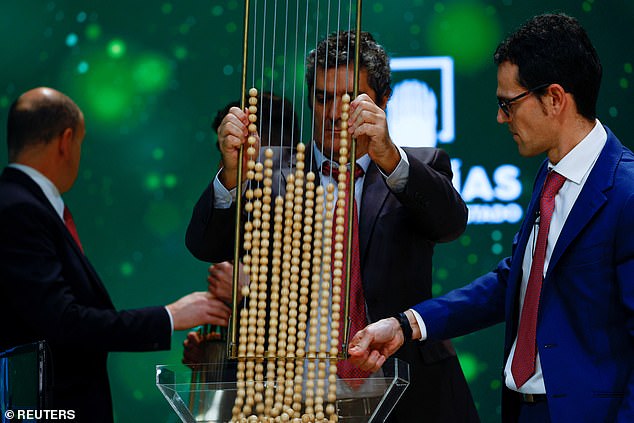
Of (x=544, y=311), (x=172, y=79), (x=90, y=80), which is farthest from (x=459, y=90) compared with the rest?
(x=544, y=311)

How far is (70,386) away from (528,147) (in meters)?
1.77

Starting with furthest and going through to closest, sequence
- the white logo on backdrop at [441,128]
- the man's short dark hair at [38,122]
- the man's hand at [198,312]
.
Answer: the white logo on backdrop at [441,128]
the man's short dark hair at [38,122]
the man's hand at [198,312]

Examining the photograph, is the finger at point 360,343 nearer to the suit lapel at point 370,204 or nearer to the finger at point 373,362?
the finger at point 373,362

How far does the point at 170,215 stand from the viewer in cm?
452

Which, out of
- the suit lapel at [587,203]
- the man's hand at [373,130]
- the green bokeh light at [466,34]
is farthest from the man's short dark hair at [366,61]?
the green bokeh light at [466,34]

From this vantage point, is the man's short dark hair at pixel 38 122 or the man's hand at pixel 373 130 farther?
the man's short dark hair at pixel 38 122

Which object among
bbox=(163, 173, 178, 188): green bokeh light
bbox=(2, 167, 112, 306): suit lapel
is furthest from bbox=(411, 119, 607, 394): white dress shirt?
bbox=(163, 173, 178, 188): green bokeh light

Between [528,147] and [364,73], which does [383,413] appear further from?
[364,73]

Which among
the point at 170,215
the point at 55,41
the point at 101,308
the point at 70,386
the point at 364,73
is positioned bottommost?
the point at 70,386

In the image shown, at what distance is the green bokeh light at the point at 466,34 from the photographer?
4.32 m

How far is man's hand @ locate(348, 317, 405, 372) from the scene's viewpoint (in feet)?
7.78

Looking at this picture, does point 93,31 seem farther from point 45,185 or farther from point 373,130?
point 373,130

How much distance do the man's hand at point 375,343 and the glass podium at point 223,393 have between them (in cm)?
7

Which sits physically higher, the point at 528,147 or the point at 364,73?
the point at 364,73
